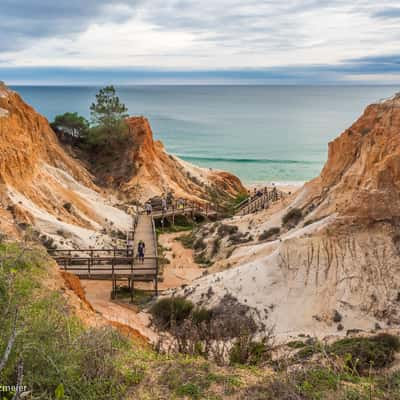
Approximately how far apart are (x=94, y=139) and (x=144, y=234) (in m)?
19.2

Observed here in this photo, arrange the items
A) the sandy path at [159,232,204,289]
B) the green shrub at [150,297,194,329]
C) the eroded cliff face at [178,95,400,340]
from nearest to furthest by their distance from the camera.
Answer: the eroded cliff face at [178,95,400,340]
the green shrub at [150,297,194,329]
the sandy path at [159,232,204,289]

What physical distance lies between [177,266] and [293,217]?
765cm

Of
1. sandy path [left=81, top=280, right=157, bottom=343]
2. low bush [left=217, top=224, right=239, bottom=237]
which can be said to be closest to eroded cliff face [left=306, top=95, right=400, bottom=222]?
low bush [left=217, top=224, right=239, bottom=237]

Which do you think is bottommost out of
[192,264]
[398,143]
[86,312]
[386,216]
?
[192,264]

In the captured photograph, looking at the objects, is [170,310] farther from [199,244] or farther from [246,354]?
[199,244]

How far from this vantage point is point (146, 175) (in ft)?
145

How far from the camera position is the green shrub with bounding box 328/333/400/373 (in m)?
11.7

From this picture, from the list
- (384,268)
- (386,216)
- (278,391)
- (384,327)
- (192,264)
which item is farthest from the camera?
(192,264)

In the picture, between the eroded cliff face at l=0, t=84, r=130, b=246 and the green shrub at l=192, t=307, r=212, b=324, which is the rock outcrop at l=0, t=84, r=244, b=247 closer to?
the eroded cliff face at l=0, t=84, r=130, b=246

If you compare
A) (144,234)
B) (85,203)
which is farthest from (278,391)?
(85,203)

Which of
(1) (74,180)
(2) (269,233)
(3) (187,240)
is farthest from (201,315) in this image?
(1) (74,180)

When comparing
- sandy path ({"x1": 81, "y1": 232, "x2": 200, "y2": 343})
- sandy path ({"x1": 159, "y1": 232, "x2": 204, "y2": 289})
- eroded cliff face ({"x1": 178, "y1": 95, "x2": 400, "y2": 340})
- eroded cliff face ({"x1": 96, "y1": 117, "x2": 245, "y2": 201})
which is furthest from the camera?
eroded cliff face ({"x1": 96, "y1": 117, "x2": 245, "y2": 201})

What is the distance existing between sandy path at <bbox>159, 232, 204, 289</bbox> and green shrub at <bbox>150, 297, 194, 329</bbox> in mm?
4161

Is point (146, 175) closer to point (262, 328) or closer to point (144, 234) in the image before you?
point (144, 234)
